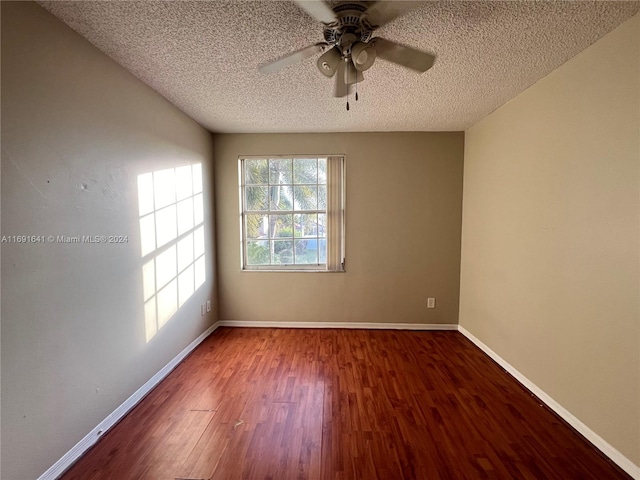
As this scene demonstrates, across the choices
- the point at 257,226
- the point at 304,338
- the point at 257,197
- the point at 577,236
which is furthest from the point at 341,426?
the point at 257,197

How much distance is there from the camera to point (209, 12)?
133cm

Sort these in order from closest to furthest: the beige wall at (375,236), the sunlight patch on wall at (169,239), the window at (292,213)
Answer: the sunlight patch on wall at (169,239) < the beige wall at (375,236) < the window at (292,213)

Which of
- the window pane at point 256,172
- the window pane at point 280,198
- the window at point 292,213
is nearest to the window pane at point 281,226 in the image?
the window at point 292,213

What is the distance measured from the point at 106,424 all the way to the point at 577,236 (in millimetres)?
3258

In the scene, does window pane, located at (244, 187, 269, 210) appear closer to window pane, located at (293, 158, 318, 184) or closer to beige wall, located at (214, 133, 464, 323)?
beige wall, located at (214, 133, 464, 323)

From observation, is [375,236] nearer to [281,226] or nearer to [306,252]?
[306,252]

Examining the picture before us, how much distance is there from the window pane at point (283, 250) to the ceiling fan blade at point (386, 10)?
8.03 ft

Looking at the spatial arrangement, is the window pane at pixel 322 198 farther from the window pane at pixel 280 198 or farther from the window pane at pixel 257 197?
the window pane at pixel 257 197

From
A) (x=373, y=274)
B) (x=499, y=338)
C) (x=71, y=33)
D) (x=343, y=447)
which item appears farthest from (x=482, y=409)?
(x=71, y=33)

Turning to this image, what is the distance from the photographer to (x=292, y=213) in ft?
11.0

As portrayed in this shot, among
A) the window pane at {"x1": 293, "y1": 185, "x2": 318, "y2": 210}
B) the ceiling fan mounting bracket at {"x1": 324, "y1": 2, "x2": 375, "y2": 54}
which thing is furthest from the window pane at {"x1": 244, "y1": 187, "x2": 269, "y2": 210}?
the ceiling fan mounting bracket at {"x1": 324, "y1": 2, "x2": 375, "y2": 54}

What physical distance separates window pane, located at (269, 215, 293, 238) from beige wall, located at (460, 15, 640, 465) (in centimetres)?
225

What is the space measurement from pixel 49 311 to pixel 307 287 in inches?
92.1

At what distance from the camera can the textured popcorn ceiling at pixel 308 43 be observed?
132 cm
